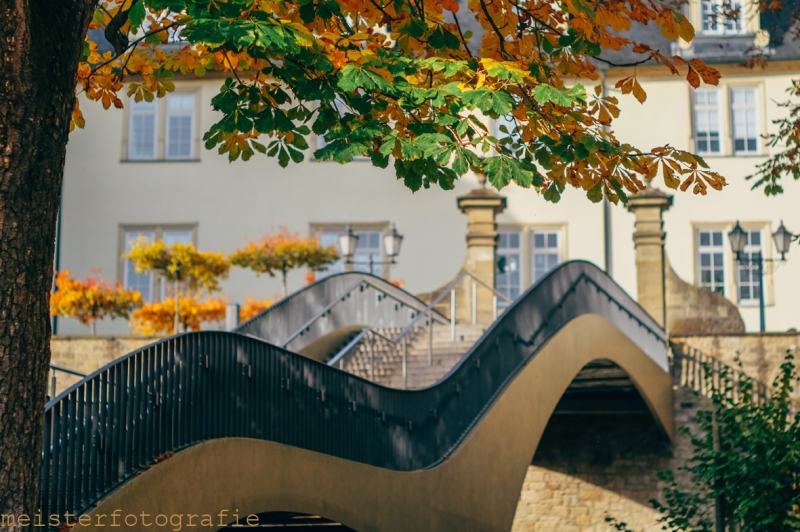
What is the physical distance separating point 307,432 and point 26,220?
5.03 m

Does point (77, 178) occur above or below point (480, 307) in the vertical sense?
above

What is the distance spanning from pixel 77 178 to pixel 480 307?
1254cm

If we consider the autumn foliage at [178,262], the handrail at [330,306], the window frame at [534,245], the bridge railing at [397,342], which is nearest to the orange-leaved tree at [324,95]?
the bridge railing at [397,342]

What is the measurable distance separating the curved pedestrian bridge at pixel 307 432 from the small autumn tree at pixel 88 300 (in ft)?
37.0

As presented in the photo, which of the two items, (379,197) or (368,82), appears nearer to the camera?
(368,82)

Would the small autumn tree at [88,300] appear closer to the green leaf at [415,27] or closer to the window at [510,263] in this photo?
the window at [510,263]

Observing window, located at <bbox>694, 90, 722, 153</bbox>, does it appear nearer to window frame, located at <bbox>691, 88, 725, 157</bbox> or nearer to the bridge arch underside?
window frame, located at <bbox>691, 88, 725, 157</bbox>

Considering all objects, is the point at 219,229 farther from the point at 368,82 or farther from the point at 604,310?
the point at 368,82

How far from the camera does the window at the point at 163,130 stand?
31125 millimetres

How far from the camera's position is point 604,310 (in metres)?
20.3

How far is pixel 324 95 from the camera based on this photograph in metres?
7.60

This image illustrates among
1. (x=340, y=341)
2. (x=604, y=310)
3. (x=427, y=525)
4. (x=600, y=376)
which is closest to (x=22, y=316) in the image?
(x=427, y=525)

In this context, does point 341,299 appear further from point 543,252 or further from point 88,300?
point 543,252

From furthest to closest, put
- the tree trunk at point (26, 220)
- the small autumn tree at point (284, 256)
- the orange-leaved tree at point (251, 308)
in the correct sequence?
1. the small autumn tree at point (284, 256)
2. the orange-leaved tree at point (251, 308)
3. the tree trunk at point (26, 220)
